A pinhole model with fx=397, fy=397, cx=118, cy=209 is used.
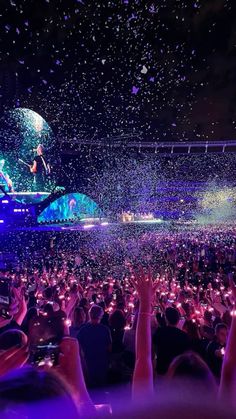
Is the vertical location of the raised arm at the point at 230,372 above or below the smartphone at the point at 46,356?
above

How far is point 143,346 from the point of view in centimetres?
183

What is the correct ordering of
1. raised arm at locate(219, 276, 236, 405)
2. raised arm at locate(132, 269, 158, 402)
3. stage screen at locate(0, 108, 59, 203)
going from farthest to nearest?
stage screen at locate(0, 108, 59, 203) < raised arm at locate(132, 269, 158, 402) < raised arm at locate(219, 276, 236, 405)

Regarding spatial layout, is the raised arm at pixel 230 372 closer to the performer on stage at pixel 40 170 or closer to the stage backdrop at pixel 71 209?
the performer on stage at pixel 40 170

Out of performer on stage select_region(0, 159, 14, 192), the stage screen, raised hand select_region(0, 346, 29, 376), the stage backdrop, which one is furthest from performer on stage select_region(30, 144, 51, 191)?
raised hand select_region(0, 346, 29, 376)

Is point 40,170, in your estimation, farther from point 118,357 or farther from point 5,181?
point 118,357

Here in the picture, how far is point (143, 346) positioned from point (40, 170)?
3535cm

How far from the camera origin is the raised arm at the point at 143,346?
161 cm

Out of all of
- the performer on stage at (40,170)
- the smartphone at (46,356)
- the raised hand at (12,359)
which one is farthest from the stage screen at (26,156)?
the raised hand at (12,359)

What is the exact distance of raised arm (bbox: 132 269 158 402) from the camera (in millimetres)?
1613

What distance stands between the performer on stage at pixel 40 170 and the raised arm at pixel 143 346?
3442cm

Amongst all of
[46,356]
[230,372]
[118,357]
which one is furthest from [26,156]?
[230,372]

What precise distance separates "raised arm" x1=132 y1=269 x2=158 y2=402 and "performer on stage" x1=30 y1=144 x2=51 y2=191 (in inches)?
1355

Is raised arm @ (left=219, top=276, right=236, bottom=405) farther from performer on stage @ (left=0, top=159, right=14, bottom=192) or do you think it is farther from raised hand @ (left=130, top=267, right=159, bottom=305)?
performer on stage @ (left=0, top=159, right=14, bottom=192)

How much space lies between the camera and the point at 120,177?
69438 millimetres
